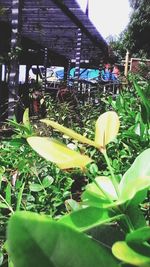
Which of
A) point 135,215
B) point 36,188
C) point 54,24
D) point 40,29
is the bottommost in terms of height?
point 36,188

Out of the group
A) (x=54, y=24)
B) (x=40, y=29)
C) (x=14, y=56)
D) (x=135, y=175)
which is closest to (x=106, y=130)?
(x=135, y=175)

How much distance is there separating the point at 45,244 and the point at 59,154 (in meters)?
0.16

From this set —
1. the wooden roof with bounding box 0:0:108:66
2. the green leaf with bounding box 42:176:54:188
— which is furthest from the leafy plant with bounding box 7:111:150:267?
the wooden roof with bounding box 0:0:108:66

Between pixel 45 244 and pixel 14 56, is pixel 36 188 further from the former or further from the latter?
pixel 14 56

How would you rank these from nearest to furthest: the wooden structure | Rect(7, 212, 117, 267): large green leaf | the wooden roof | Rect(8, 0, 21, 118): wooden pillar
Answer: Rect(7, 212, 117, 267): large green leaf → Rect(8, 0, 21, 118): wooden pillar → the wooden structure → the wooden roof

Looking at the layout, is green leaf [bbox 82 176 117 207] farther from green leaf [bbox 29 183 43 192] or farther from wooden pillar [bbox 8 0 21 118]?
wooden pillar [bbox 8 0 21 118]

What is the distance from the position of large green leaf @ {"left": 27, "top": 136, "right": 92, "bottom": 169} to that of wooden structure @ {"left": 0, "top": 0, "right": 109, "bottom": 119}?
5.19 meters

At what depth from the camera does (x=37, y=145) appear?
53 centimetres

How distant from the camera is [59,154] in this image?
511mm

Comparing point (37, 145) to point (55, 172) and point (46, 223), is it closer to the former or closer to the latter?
point (46, 223)

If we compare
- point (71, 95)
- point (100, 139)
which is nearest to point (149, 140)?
point (100, 139)

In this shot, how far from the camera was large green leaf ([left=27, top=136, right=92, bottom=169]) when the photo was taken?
50 cm

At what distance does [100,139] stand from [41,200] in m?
0.68

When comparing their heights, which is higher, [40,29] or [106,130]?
[40,29]
